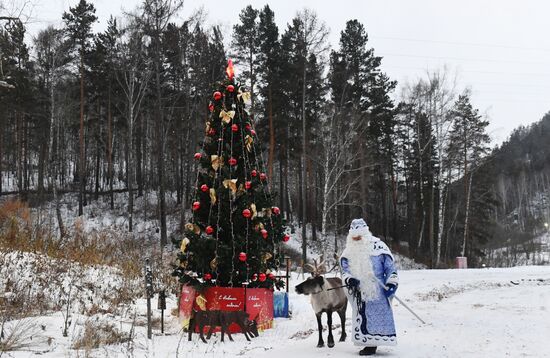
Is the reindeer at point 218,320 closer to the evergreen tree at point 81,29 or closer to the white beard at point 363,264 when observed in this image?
the white beard at point 363,264

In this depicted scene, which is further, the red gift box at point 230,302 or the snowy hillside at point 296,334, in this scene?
the red gift box at point 230,302

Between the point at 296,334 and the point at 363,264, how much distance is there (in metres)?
2.53

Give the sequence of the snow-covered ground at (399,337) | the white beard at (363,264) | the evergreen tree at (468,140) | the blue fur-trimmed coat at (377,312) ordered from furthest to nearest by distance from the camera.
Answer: the evergreen tree at (468,140) → the white beard at (363,264) → the snow-covered ground at (399,337) → the blue fur-trimmed coat at (377,312)

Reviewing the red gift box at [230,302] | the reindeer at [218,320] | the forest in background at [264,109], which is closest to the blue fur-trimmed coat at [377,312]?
the reindeer at [218,320]

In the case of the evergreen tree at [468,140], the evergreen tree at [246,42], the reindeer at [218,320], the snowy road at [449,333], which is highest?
the evergreen tree at [246,42]

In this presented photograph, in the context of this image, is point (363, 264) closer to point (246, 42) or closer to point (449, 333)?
point (449, 333)

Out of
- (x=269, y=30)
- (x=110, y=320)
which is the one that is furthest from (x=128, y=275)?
(x=269, y=30)

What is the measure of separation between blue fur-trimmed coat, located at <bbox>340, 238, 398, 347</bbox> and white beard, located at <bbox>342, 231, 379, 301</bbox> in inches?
1.7

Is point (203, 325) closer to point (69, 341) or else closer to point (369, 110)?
point (69, 341)

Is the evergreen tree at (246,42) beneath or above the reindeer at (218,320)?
above

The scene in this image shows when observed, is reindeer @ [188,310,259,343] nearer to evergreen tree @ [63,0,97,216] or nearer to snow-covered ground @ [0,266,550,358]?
snow-covered ground @ [0,266,550,358]

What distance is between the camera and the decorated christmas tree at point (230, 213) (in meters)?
8.98

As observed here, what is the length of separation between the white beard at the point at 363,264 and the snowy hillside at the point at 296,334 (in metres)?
0.80

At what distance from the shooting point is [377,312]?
6.10 meters
